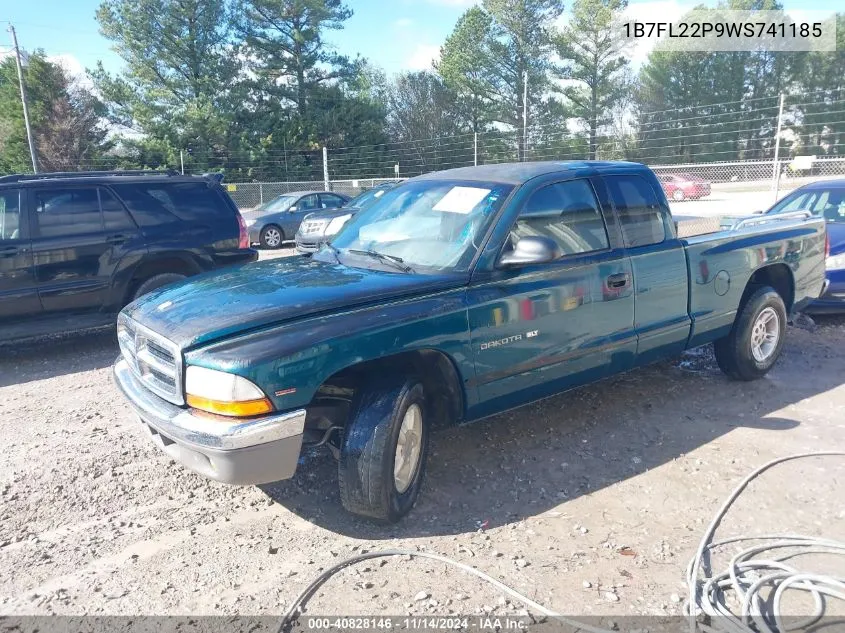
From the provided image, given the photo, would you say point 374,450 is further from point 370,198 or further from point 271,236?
point 271,236

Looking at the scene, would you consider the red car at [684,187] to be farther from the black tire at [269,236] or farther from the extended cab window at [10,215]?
the extended cab window at [10,215]

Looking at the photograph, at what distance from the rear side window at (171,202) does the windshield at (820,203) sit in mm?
6667

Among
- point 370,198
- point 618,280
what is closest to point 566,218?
point 618,280

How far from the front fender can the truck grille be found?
0.16 m

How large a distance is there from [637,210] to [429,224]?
1528 mm

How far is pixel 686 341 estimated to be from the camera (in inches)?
187

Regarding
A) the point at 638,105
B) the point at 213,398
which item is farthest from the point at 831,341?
the point at 638,105

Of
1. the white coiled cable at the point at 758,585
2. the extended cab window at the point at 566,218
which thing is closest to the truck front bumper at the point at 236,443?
the extended cab window at the point at 566,218

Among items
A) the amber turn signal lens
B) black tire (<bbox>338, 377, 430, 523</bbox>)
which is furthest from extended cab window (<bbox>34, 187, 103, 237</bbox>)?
black tire (<bbox>338, 377, 430, 523</bbox>)

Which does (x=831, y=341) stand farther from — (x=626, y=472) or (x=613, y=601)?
(x=613, y=601)

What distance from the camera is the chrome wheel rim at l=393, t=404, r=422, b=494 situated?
131 inches

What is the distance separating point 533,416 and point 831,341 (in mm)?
3878

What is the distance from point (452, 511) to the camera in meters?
3.50

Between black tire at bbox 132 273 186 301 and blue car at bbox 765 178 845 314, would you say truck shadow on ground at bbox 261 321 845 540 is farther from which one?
black tire at bbox 132 273 186 301
